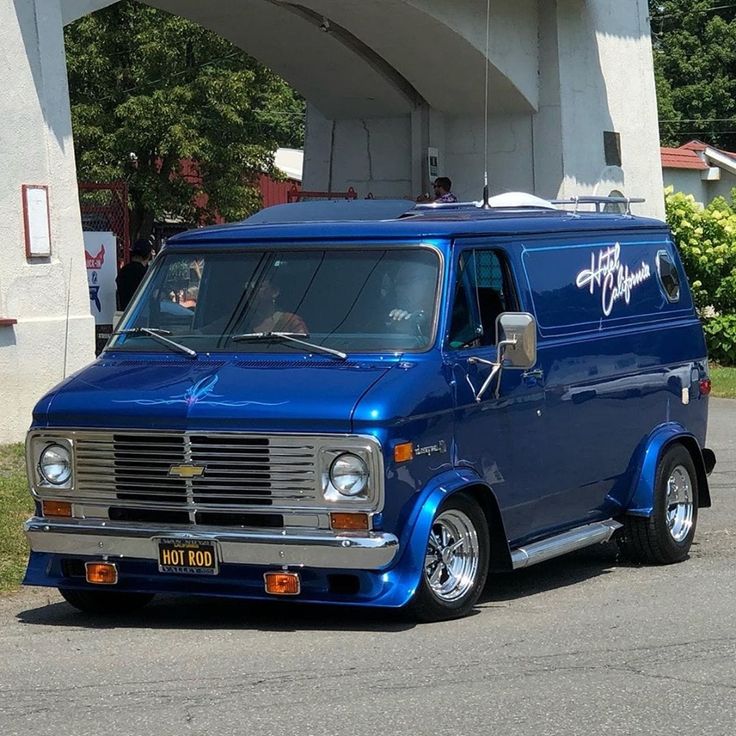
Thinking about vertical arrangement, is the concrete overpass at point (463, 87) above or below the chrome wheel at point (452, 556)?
above

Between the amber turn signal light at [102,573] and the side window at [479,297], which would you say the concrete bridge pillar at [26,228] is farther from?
the side window at [479,297]

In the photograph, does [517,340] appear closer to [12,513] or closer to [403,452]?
[403,452]

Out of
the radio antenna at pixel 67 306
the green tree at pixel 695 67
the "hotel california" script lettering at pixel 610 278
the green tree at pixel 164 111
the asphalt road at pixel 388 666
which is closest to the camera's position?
the asphalt road at pixel 388 666


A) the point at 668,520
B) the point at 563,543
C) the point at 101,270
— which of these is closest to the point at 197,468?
the point at 563,543

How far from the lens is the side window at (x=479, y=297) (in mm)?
8234

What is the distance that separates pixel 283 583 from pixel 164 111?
33.6 metres

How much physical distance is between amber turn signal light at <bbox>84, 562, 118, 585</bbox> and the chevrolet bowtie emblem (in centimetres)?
61

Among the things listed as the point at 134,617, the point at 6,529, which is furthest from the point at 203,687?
the point at 6,529

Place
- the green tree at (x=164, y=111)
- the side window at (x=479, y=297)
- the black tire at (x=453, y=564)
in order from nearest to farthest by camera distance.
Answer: the black tire at (x=453, y=564) → the side window at (x=479, y=297) → the green tree at (x=164, y=111)

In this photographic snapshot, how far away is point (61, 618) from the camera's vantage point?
27.8 feet

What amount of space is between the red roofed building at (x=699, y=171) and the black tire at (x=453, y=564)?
30.6 m

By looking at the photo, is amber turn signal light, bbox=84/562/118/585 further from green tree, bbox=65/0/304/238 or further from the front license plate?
green tree, bbox=65/0/304/238

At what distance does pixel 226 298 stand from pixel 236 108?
3294cm

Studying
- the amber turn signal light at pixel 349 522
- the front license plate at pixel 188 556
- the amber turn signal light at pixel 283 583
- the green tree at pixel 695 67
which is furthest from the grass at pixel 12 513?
the green tree at pixel 695 67
